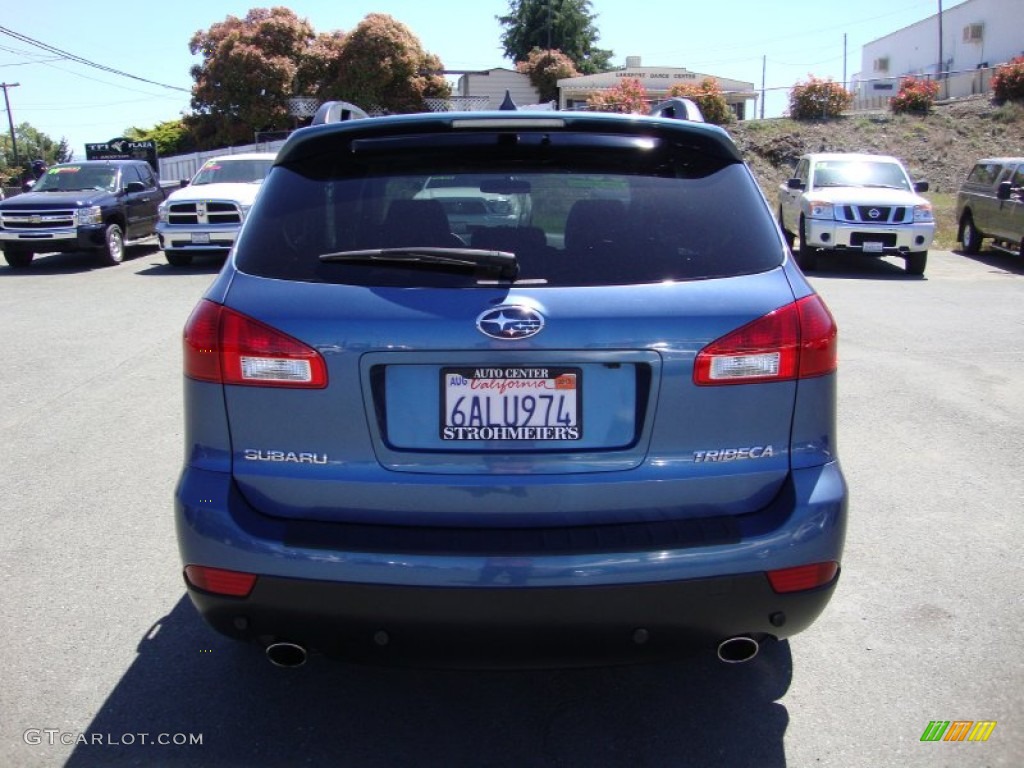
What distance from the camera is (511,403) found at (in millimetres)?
2686

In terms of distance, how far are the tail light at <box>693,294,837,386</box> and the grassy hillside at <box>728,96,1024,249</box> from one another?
26.8 metres

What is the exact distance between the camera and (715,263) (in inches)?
113

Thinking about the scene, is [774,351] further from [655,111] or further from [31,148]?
[31,148]

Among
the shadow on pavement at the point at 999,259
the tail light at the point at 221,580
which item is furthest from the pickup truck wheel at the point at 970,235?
the tail light at the point at 221,580

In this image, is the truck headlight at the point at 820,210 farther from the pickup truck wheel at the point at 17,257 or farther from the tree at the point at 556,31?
the tree at the point at 556,31

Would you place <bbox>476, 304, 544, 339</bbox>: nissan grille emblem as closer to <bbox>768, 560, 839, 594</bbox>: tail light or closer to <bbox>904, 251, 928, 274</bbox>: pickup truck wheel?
<bbox>768, 560, 839, 594</bbox>: tail light

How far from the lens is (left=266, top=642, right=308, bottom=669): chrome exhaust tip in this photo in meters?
2.85

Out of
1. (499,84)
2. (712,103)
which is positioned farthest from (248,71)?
(712,103)

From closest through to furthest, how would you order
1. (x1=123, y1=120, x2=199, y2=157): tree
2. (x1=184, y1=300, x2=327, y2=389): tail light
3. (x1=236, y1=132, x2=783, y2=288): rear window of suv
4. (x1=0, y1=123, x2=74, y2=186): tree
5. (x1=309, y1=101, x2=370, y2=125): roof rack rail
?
1. (x1=184, y1=300, x2=327, y2=389): tail light
2. (x1=236, y1=132, x2=783, y2=288): rear window of suv
3. (x1=309, y1=101, x2=370, y2=125): roof rack rail
4. (x1=123, y1=120, x2=199, y2=157): tree
5. (x1=0, y1=123, x2=74, y2=186): tree

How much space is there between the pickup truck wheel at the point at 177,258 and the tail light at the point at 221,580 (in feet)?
48.6

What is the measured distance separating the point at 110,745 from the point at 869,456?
187 inches

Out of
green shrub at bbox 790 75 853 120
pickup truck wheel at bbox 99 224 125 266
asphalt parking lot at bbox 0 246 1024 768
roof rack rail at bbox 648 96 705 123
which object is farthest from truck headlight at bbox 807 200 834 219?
green shrub at bbox 790 75 853 120

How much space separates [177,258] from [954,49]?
63312 mm

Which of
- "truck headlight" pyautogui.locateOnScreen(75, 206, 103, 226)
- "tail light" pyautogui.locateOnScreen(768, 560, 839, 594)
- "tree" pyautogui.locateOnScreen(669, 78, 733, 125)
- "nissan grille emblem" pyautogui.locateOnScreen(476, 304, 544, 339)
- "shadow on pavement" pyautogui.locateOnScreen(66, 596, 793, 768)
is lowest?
"shadow on pavement" pyautogui.locateOnScreen(66, 596, 793, 768)
